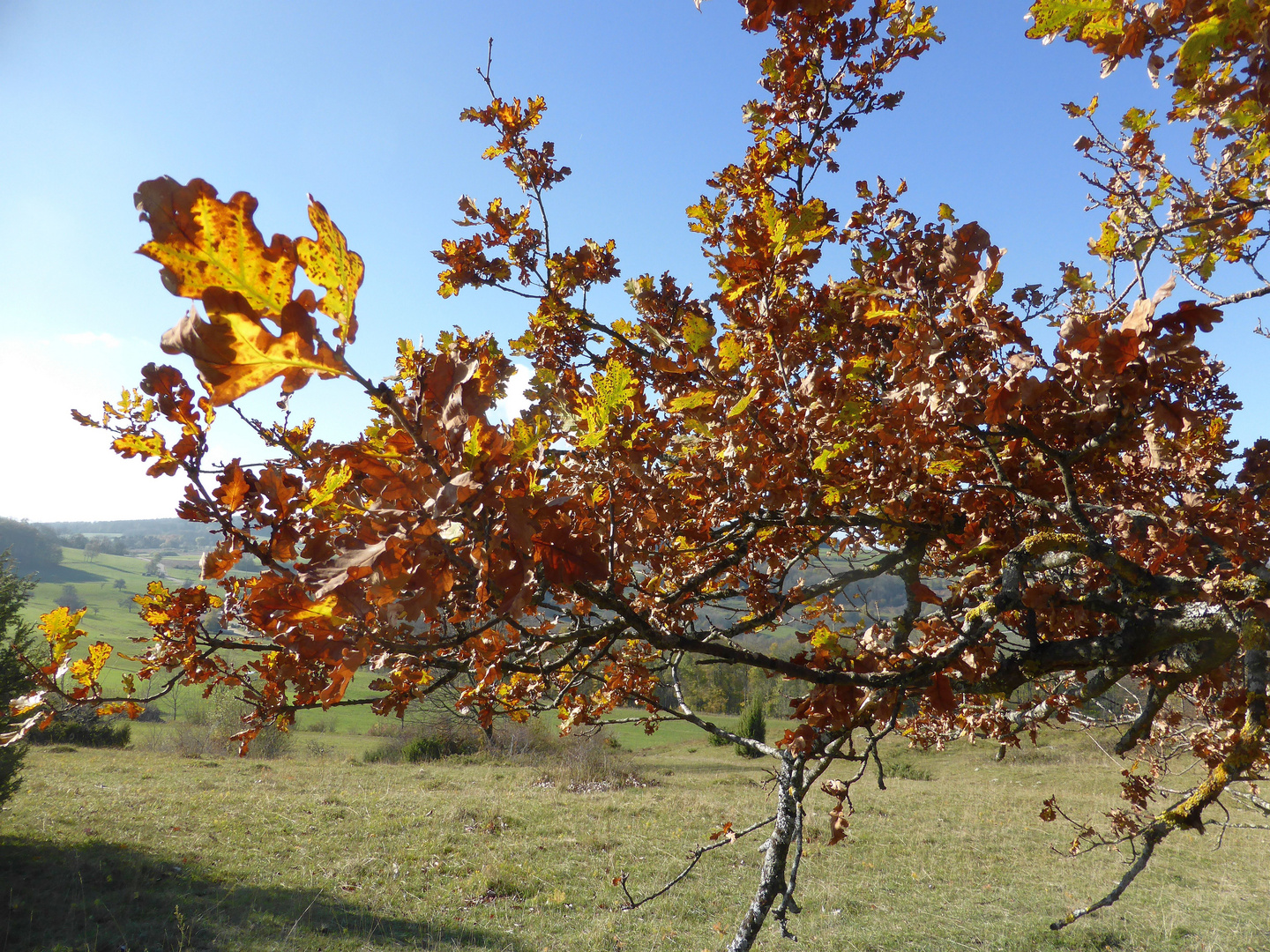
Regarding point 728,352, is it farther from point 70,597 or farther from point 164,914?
point 70,597

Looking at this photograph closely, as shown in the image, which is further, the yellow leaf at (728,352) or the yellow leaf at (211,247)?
the yellow leaf at (728,352)

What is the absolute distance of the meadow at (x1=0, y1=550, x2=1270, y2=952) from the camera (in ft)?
25.8

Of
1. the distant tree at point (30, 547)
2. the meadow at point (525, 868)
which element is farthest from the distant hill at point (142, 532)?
the meadow at point (525, 868)

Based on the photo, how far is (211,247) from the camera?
26.8 inches

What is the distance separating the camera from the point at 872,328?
2.22 meters

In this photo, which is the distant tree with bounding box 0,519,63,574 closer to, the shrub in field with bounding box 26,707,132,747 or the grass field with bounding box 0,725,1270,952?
the shrub in field with bounding box 26,707,132,747

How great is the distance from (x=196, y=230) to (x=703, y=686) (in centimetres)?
4926

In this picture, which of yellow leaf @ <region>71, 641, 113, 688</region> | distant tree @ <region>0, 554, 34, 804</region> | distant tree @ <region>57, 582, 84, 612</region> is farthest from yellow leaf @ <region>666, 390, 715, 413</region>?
distant tree @ <region>57, 582, 84, 612</region>

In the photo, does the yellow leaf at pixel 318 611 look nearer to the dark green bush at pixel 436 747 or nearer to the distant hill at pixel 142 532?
the dark green bush at pixel 436 747

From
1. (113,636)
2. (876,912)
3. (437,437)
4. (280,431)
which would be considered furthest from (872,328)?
(113,636)

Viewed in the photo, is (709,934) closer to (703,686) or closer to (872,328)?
(872,328)

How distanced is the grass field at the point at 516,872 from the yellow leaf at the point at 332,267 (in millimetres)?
9361

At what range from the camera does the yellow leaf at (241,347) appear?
0.67 m

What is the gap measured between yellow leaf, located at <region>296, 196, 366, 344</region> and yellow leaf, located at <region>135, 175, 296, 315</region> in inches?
0.8
